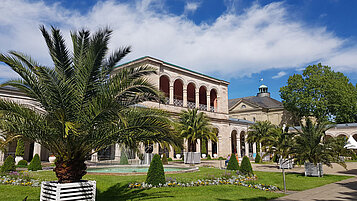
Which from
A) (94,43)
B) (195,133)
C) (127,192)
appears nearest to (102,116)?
(94,43)

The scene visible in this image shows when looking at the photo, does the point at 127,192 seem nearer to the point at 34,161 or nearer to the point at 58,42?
the point at 58,42

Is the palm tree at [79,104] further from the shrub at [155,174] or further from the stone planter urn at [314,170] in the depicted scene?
the stone planter urn at [314,170]

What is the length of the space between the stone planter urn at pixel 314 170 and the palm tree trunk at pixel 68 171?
543 inches

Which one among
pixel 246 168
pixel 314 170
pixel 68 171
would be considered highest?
pixel 68 171

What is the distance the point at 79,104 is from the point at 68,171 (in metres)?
1.88

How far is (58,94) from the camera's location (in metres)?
7.15

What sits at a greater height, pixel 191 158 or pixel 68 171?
pixel 68 171

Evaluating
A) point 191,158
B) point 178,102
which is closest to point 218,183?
point 191,158

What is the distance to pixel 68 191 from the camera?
6.96 metres

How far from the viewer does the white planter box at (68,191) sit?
22.5 ft

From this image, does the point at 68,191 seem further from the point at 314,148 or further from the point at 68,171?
the point at 314,148

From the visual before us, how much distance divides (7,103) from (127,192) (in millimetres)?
5446

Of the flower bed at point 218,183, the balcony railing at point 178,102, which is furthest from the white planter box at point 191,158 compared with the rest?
the flower bed at point 218,183

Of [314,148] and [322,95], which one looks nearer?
[314,148]
